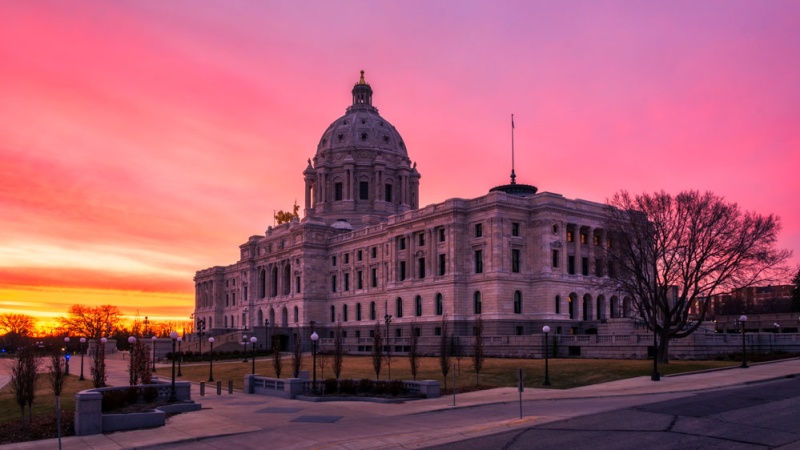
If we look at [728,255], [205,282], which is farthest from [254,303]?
[728,255]

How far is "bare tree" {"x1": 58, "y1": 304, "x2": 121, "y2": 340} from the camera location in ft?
571

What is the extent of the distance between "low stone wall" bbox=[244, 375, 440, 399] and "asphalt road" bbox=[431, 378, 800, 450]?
10.8m

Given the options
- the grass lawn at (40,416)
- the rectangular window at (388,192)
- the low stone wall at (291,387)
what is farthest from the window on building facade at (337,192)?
the low stone wall at (291,387)

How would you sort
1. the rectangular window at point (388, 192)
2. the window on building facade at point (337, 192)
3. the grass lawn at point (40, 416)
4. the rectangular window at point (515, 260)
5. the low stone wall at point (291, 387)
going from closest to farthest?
the grass lawn at point (40, 416)
the low stone wall at point (291, 387)
the rectangular window at point (515, 260)
the rectangular window at point (388, 192)
the window on building facade at point (337, 192)

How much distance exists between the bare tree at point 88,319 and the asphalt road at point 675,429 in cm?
16814

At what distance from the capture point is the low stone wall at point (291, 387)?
34844 millimetres

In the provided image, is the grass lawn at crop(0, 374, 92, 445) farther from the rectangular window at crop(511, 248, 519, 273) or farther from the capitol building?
the rectangular window at crop(511, 248, 519, 273)

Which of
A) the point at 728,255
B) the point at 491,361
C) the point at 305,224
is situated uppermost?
the point at 305,224

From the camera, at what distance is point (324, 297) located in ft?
374

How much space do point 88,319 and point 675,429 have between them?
180m

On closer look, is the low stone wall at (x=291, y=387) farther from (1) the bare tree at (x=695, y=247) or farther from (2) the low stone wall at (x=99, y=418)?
(1) the bare tree at (x=695, y=247)

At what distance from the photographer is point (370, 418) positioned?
28.1 metres

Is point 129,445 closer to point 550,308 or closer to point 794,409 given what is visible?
point 794,409

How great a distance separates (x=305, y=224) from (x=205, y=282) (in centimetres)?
5500
